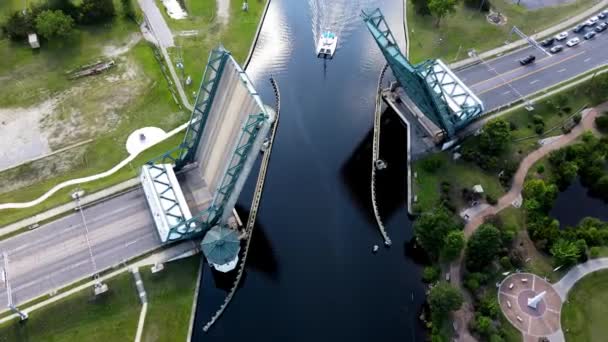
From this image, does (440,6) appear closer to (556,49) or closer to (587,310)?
(556,49)

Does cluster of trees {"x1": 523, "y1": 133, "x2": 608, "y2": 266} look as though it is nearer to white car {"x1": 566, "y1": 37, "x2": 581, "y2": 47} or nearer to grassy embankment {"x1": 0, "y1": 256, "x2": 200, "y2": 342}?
white car {"x1": 566, "y1": 37, "x2": 581, "y2": 47}

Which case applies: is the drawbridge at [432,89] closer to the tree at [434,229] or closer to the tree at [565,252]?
the tree at [434,229]

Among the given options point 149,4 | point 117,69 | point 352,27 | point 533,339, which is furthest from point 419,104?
point 149,4

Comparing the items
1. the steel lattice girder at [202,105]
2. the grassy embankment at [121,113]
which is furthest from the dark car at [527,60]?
the steel lattice girder at [202,105]

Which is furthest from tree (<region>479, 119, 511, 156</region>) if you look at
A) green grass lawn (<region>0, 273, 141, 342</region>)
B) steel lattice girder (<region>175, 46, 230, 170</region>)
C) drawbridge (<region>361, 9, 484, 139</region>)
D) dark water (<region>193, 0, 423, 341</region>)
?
green grass lawn (<region>0, 273, 141, 342</region>)

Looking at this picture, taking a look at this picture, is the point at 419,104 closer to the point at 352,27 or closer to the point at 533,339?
the point at 352,27
